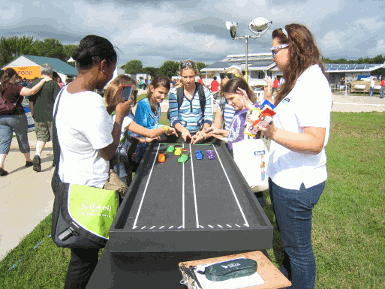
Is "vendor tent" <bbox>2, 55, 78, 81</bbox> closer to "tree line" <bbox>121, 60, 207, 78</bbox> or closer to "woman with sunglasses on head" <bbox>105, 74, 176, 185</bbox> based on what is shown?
"woman with sunglasses on head" <bbox>105, 74, 176, 185</bbox>

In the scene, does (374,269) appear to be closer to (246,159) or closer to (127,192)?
(246,159)

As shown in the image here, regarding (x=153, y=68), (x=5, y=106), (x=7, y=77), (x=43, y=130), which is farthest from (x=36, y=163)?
(x=153, y=68)

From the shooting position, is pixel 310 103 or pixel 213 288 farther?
pixel 310 103

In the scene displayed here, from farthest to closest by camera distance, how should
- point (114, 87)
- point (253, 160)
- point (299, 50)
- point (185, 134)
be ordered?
1. point (185, 134)
2. point (114, 87)
3. point (253, 160)
4. point (299, 50)

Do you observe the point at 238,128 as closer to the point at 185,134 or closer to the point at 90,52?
the point at 185,134

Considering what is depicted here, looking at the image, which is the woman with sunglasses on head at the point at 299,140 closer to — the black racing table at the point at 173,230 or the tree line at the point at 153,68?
the black racing table at the point at 173,230

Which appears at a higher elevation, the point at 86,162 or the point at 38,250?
the point at 86,162

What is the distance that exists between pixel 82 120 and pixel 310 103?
3.97 ft

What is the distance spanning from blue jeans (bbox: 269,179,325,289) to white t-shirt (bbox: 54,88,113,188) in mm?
1095

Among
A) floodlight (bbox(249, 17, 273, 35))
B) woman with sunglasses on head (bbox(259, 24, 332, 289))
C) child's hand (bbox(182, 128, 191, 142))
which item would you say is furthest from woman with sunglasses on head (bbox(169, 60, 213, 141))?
floodlight (bbox(249, 17, 273, 35))

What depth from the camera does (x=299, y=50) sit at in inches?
61.4

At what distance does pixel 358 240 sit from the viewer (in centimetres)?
299

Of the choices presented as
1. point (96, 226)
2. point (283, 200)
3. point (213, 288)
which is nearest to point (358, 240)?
point (283, 200)

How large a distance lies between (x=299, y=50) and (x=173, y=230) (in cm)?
122
